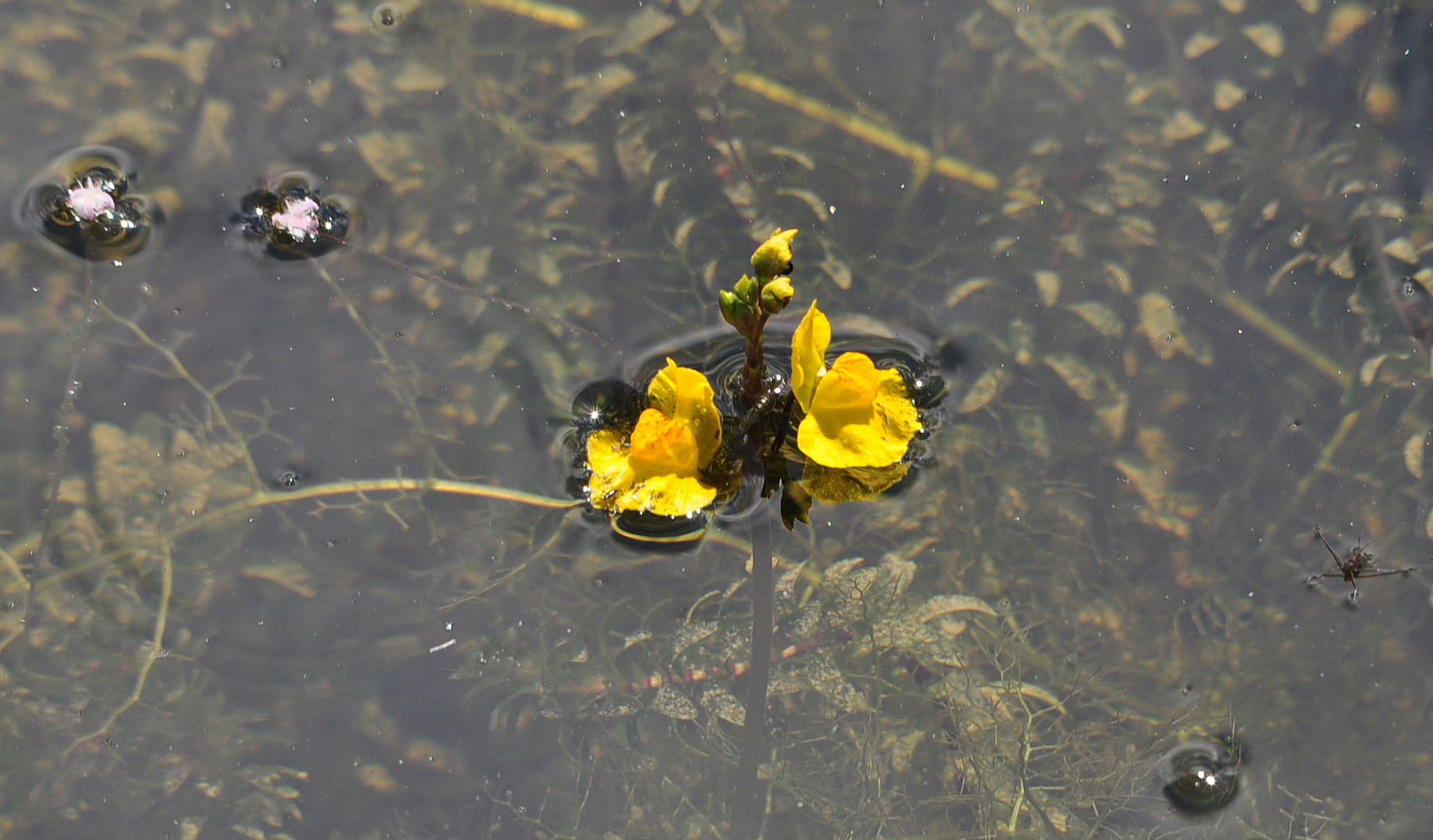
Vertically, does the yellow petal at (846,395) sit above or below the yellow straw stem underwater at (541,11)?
below

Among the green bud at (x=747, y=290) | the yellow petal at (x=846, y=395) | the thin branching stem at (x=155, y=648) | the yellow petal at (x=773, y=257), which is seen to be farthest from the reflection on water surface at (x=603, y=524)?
the yellow petal at (x=773, y=257)

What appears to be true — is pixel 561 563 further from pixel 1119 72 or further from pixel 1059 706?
pixel 1119 72

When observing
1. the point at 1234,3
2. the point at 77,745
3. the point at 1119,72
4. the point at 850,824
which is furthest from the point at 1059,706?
the point at 77,745

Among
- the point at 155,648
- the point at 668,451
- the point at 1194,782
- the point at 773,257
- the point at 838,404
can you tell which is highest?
the point at 773,257

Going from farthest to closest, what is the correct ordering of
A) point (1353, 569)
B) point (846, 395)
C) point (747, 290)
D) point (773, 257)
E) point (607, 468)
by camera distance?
point (1353, 569) → point (607, 468) → point (846, 395) → point (747, 290) → point (773, 257)

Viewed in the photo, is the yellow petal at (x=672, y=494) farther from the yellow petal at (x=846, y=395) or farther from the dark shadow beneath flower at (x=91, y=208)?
the dark shadow beneath flower at (x=91, y=208)

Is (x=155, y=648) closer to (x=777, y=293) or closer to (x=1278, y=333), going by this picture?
(x=777, y=293)

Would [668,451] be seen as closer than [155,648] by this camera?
Yes

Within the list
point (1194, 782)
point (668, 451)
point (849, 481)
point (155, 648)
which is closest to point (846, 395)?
point (668, 451)
